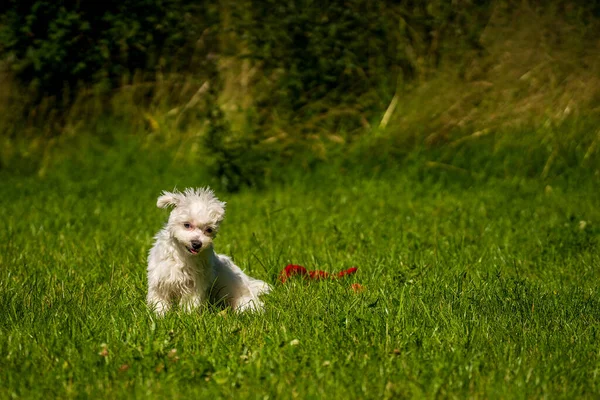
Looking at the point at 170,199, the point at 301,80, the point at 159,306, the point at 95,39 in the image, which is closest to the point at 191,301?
the point at 159,306

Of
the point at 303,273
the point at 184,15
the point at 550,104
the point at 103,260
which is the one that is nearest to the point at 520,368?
the point at 303,273

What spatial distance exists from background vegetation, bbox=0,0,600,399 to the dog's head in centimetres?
46

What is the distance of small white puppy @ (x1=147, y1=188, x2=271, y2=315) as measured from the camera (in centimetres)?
490

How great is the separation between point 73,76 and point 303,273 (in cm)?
727

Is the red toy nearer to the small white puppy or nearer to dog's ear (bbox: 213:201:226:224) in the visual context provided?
the small white puppy

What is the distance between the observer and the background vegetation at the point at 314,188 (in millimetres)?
4078

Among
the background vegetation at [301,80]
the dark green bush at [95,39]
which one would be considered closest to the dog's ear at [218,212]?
the background vegetation at [301,80]

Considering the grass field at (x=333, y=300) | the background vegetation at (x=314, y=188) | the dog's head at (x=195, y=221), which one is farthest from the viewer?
the dog's head at (x=195, y=221)

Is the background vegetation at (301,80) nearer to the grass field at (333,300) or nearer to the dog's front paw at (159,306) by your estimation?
the grass field at (333,300)

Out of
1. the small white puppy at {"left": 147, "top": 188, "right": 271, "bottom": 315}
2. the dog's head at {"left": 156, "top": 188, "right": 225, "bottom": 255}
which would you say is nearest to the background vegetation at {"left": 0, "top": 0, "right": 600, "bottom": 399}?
the small white puppy at {"left": 147, "top": 188, "right": 271, "bottom": 315}

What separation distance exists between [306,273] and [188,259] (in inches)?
44.4

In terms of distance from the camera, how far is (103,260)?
6.62 meters

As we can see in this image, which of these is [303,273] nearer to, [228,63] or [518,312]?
[518,312]

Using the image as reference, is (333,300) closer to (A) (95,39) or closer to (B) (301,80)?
(B) (301,80)
